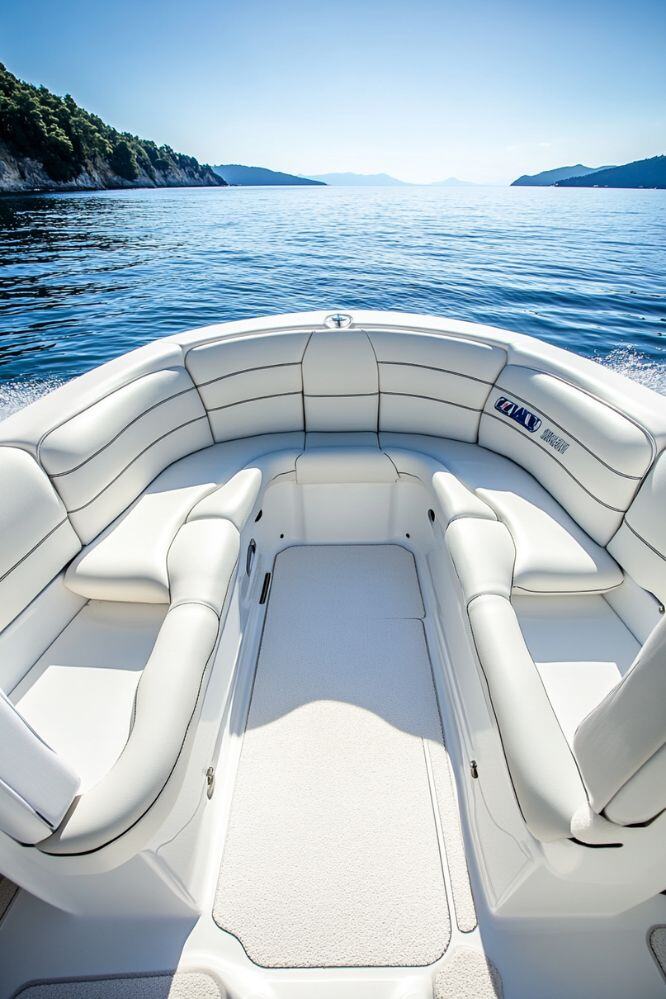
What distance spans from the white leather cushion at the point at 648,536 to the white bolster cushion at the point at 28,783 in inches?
67.9

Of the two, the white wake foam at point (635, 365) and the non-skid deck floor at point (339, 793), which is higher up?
the white wake foam at point (635, 365)

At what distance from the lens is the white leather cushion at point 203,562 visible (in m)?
1.50

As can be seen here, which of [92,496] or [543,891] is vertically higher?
[92,496]

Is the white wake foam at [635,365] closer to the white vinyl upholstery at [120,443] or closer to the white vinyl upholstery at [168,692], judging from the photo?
the white vinyl upholstery at [120,443]

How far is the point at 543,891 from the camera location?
45.1 inches

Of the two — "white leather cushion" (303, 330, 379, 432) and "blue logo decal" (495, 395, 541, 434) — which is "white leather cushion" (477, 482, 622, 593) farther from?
"white leather cushion" (303, 330, 379, 432)

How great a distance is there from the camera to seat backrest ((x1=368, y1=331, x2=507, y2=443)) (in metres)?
2.32

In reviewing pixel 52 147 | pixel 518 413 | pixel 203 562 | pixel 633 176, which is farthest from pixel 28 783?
pixel 633 176

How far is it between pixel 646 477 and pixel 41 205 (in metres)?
27.2

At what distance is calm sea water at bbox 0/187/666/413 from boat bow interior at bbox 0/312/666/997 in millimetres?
2888

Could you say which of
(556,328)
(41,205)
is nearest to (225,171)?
(41,205)

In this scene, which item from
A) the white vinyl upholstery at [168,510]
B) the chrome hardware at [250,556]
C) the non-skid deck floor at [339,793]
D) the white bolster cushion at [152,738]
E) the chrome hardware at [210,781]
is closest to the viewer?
the white bolster cushion at [152,738]

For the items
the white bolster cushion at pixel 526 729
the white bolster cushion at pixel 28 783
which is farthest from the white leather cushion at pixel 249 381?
the white bolster cushion at pixel 28 783

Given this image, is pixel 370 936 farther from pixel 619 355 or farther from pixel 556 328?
pixel 556 328
